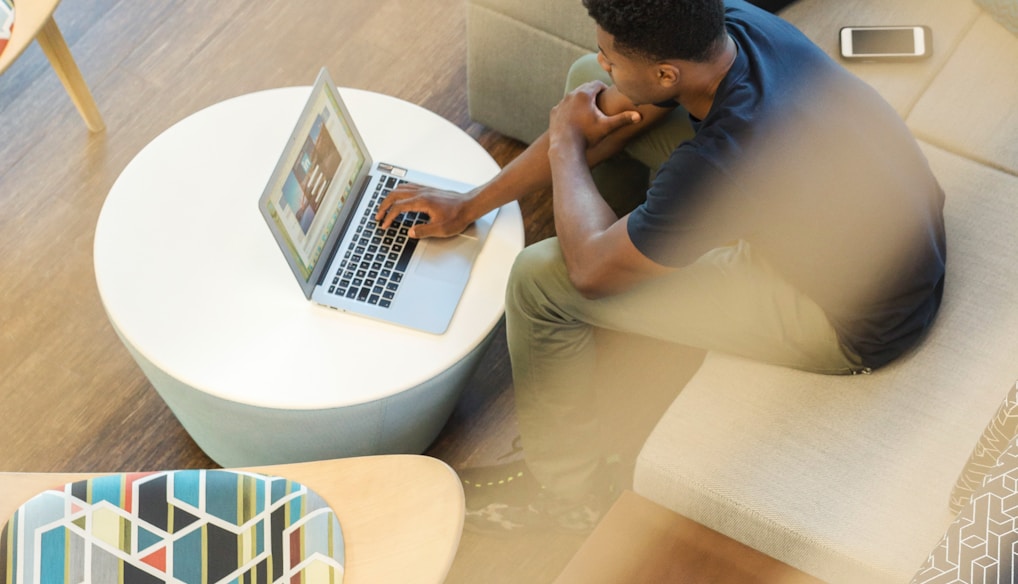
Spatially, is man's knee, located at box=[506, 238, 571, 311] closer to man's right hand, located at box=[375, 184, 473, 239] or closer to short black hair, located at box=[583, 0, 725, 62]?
man's right hand, located at box=[375, 184, 473, 239]

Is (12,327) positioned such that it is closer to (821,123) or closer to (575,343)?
(575,343)

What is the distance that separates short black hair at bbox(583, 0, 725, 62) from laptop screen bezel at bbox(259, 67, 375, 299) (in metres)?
0.47

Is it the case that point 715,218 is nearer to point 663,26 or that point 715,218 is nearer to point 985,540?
point 663,26

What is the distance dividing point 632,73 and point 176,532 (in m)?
0.85

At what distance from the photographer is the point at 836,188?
144 centimetres

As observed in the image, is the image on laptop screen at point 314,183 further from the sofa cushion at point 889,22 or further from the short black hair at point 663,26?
the sofa cushion at point 889,22

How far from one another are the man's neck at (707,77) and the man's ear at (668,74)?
0.01m

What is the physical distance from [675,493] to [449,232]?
556 millimetres

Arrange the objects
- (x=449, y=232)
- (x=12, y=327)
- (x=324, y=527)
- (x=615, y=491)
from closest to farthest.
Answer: (x=324, y=527) → (x=449, y=232) → (x=615, y=491) → (x=12, y=327)

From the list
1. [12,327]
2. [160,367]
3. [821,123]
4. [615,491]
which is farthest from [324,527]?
[12,327]

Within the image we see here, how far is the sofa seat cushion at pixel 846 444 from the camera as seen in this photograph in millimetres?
1505

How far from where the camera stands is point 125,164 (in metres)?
2.31

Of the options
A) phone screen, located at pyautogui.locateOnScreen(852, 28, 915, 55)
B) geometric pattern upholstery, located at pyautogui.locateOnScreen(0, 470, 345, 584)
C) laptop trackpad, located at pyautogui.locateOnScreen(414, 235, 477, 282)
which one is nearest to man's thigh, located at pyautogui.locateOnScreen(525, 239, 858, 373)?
laptop trackpad, located at pyautogui.locateOnScreen(414, 235, 477, 282)

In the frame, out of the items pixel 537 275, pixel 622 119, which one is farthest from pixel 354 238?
pixel 622 119
